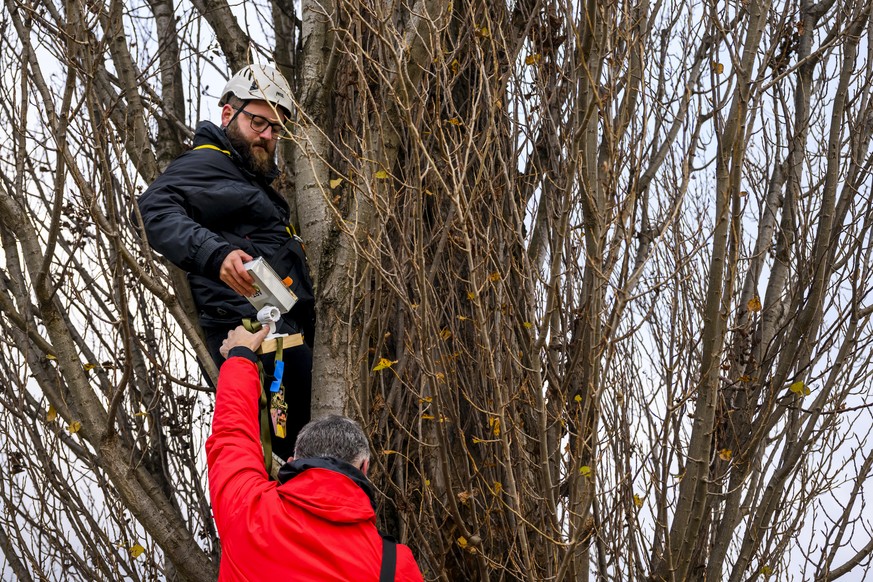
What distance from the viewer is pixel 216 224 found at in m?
3.28

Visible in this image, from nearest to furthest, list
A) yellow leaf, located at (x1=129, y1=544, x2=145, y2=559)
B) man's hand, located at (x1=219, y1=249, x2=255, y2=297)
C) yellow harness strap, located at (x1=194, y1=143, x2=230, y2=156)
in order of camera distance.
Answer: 1. man's hand, located at (x1=219, y1=249, x2=255, y2=297)
2. yellow harness strap, located at (x1=194, y1=143, x2=230, y2=156)
3. yellow leaf, located at (x1=129, y1=544, x2=145, y2=559)

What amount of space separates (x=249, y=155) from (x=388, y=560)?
1.72m

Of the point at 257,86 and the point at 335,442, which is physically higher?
the point at 257,86

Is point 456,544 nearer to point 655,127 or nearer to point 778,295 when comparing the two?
point 778,295

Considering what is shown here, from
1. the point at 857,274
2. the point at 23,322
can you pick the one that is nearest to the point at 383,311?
the point at 23,322

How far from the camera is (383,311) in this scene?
12.4 feet

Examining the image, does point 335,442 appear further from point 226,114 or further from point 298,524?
point 226,114

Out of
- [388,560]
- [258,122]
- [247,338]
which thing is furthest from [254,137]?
[388,560]

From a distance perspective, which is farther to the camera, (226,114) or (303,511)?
(226,114)

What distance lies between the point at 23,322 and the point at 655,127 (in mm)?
3196

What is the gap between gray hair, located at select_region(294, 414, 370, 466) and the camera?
246 cm

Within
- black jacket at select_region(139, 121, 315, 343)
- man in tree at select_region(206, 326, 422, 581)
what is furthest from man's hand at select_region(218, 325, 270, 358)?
man in tree at select_region(206, 326, 422, 581)

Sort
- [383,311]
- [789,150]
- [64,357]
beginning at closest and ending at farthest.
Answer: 1. [64,357]
2. [383,311]
3. [789,150]

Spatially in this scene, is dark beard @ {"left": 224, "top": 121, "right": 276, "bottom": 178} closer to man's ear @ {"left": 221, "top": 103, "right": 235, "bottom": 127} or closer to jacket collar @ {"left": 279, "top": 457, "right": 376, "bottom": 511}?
man's ear @ {"left": 221, "top": 103, "right": 235, "bottom": 127}
